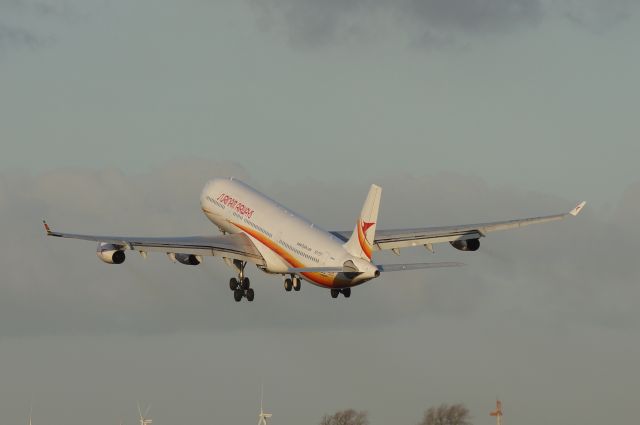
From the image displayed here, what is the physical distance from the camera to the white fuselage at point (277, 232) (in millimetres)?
102000

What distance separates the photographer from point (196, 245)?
11412 cm

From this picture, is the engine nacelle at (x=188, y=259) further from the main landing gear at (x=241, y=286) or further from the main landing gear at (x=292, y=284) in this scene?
the main landing gear at (x=292, y=284)

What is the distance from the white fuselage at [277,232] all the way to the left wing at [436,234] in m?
6.77

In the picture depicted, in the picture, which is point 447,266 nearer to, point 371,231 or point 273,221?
point 371,231

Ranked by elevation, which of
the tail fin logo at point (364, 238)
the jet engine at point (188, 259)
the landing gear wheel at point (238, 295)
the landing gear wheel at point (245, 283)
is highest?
the jet engine at point (188, 259)

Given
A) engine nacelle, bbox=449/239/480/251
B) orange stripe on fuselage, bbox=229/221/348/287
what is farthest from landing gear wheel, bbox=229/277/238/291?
engine nacelle, bbox=449/239/480/251

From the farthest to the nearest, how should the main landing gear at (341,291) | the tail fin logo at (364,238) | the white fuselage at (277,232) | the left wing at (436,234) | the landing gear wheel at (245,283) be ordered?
1. the landing gear wheel at (245,283)
2. the left wing at (436,234)
3. the main landing gear at (341,291)
4. the white fuselage at (277,232)
5. the tail fin logo at (364,238)

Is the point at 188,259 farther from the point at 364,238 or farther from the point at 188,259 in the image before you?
the point at 364,238

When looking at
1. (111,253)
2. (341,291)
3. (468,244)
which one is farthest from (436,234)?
(111,253)

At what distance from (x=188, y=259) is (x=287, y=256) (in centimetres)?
1212

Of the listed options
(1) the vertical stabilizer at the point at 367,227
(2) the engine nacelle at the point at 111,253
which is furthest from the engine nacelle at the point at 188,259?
(1) the vertical stabilizer at the point at 367,227

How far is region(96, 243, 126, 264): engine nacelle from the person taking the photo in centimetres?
11150

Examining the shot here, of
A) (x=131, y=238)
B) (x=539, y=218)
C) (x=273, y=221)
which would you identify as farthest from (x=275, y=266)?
(x=539, y=218)

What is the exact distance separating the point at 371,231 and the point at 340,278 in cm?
383
